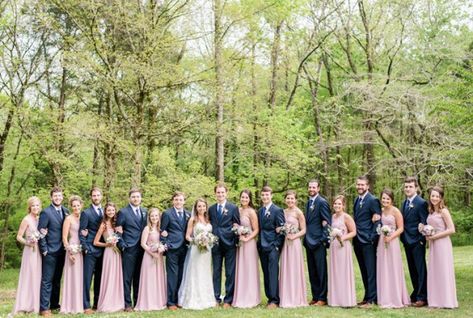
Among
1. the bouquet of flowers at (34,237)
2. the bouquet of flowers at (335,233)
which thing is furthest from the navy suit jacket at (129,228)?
the bouquet of flowers at (335,233)

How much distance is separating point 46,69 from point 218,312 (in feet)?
53.0

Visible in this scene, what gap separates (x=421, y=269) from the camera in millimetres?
8703

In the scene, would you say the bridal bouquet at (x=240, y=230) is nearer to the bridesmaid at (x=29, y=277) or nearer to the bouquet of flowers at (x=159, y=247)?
the bouquet of flowers at (x=159, y=247)

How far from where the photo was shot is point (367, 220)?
28.7ft

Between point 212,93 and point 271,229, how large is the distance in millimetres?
6546

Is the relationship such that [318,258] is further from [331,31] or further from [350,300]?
[331,31]

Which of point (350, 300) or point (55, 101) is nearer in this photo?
point (350, 300)

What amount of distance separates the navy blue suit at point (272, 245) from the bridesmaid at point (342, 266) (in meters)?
0.88

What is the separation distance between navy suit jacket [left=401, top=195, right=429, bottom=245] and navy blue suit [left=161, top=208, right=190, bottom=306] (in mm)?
3714

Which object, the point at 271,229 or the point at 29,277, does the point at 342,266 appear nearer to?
the point at 271,229

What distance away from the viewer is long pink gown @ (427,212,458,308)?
835 centimetres

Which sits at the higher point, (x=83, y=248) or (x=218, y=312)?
(x=83, y=248)

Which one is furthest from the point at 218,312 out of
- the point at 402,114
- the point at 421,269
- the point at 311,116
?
the point at 311,116

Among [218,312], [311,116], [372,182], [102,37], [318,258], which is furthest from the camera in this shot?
A: [311,116]
